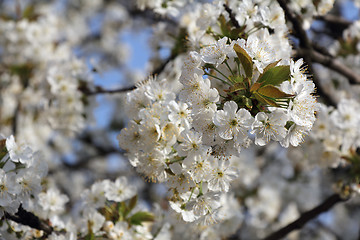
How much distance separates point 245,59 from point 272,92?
0.69 feet

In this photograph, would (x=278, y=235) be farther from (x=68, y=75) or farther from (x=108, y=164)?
(x=108, y=164)

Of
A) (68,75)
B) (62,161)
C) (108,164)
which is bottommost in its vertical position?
(108,164)

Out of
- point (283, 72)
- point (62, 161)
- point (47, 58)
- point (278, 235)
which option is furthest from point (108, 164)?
point (283, 72)

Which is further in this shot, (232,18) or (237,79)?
(232,18)

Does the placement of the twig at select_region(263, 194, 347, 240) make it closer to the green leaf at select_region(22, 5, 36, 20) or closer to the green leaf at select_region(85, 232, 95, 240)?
the green leaf at select_region(85, 232, 95, 240)

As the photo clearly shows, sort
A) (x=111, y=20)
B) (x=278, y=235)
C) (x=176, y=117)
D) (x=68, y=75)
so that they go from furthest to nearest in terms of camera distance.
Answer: (x=111, y=20) → (x=68, y=75) → (x=278, y=235) → (x=176, y=117)

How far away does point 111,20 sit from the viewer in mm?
9109

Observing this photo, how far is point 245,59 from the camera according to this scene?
1737 mm

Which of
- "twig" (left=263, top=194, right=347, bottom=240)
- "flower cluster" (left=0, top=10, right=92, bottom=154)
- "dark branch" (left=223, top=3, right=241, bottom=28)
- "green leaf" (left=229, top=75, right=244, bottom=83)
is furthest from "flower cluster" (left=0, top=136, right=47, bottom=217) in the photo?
"twig" (left=263, top=194, right=347, bottom=240)

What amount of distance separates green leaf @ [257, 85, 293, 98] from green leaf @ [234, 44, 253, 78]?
128 millimetres

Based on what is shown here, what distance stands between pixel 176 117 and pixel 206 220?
2.26 ft

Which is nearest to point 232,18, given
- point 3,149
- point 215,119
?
point 215,119

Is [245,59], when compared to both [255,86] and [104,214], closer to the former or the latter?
[255,86]

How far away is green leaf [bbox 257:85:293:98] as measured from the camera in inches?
65.2
